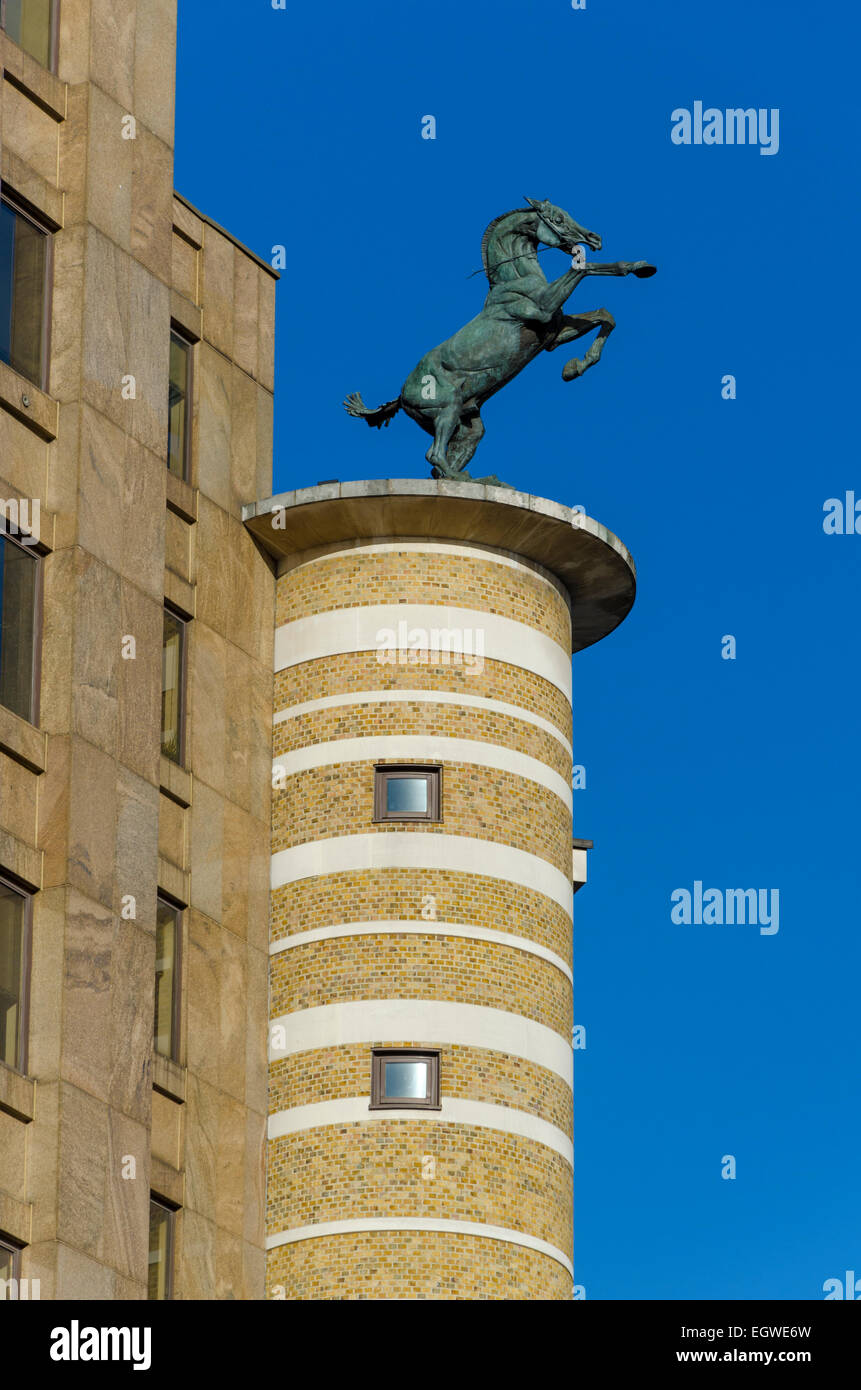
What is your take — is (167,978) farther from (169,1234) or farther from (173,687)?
(173,687)

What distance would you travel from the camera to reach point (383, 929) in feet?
148

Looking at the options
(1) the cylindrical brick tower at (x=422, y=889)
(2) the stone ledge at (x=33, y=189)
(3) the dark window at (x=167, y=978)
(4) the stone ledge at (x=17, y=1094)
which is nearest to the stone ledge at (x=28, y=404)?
(2) the stone ledge at (x=33, y=189)

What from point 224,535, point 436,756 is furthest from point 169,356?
point 436,756

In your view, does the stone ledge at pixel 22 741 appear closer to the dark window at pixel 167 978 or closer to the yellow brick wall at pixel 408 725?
the dark window at pixel 167 978

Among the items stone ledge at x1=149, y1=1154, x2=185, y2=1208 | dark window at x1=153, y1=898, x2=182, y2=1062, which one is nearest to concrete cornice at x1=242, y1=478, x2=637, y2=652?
dark window at x1=153, y1=898, x2=182, y2=1062

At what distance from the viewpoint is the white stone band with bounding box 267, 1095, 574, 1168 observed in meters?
44.0

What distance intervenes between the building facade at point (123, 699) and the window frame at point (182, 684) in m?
0.05

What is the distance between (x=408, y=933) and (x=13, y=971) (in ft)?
28.9

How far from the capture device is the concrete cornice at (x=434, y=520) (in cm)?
4731

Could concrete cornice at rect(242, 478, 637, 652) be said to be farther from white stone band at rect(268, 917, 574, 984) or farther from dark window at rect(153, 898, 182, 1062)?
dark window at rect(153, 898, 182, 1062)

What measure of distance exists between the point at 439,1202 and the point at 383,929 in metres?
4.49

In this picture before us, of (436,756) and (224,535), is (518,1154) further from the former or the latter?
(224,535)
